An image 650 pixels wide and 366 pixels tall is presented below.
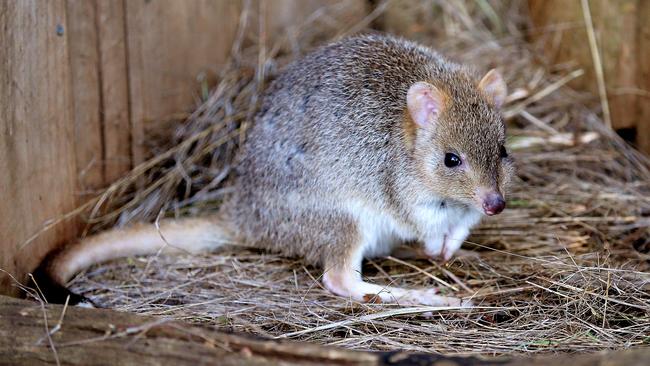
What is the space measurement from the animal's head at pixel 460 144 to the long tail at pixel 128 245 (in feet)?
3.95

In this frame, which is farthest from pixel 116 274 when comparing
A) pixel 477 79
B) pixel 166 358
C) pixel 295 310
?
pixel 477 79

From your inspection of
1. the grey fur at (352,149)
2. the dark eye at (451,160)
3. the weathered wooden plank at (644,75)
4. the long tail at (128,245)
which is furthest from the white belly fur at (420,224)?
the weathered wooden plank at (644,75)

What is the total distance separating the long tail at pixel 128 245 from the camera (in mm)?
3713

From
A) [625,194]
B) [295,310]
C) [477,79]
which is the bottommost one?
[295,310]

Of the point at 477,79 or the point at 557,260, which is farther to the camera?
the point at 477,79

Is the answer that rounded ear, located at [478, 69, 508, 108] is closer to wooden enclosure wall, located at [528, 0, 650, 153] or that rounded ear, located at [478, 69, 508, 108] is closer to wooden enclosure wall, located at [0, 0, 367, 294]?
wooden enclosure wall, located at [528, 0, 650, 153]

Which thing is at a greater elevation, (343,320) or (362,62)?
(362,62)

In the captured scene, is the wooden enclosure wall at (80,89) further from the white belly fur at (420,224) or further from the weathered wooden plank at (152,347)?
the white belly fur at (420,224)

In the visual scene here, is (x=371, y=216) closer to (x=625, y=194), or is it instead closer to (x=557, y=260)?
(x=557, y=260)

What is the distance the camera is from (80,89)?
4027 millimetres

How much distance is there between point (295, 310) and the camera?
3613 mm

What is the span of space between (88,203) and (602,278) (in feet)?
8.39

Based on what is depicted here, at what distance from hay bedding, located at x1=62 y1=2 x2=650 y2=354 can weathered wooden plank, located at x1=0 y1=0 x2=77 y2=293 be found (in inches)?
14.2

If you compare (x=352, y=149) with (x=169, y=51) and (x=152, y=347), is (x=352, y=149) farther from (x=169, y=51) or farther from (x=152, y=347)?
(x=152, y=347)
